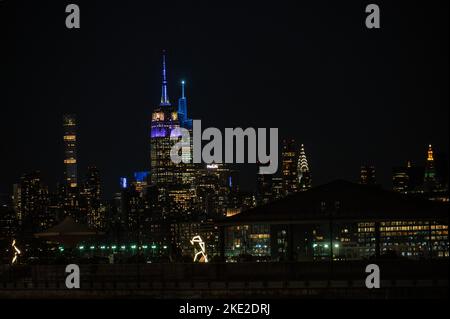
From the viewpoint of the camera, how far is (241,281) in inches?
1762

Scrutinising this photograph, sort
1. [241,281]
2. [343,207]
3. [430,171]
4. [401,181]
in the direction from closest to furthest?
[241,281] < [343,207] < [430,171] < [401,181]

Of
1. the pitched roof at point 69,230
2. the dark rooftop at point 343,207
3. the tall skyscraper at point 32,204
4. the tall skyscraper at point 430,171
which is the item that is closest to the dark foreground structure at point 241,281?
the dark rooftop at point 343,207

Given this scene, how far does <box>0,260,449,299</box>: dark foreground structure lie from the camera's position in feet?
139

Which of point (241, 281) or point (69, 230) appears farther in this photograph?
point (69, 230)

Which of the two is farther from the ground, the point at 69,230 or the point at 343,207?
the point at 343,207

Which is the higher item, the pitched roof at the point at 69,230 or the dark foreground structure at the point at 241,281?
the pitched roof at the point at 69,230

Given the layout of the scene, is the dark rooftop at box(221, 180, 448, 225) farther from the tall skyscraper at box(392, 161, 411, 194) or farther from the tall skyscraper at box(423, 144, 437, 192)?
the tall skyscraper at box(392, 161, 411, 194)

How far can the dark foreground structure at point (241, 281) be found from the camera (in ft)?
139

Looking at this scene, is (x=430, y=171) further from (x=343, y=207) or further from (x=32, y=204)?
(x=32, y=204)

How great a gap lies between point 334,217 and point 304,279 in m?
3.15

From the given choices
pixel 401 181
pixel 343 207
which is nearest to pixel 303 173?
pixel 401 181

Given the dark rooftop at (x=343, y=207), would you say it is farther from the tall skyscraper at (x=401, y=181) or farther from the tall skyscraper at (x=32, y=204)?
the tall skyscraper at (x=32, y=204)
